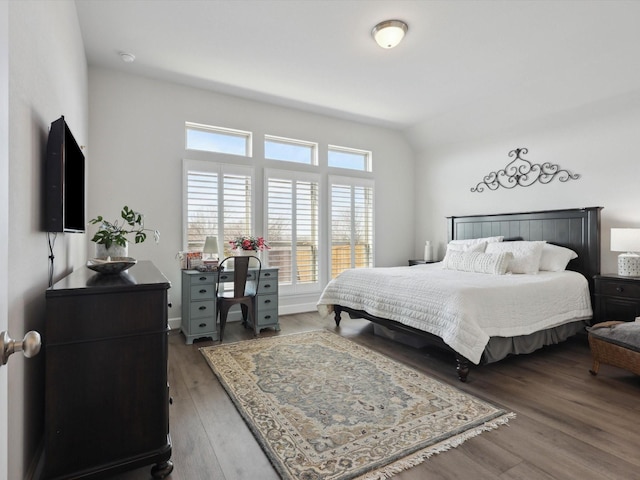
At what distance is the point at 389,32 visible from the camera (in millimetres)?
3125

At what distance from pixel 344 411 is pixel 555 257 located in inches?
127

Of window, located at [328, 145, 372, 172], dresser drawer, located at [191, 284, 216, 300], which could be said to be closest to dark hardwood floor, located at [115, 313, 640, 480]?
dresser drawer, located at [191, 284, 216, 300]

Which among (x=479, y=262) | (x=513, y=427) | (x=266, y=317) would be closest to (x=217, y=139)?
(x=266, y=317)

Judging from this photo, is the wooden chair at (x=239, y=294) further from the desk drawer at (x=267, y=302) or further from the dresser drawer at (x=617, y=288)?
the dresser drawer at (x=617, y=288)

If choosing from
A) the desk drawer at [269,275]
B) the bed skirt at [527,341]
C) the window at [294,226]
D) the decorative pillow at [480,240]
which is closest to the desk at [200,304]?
the desk drawer at [269,275]

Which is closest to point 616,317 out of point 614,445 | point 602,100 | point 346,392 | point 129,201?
point 614,445

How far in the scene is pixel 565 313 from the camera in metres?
3.43

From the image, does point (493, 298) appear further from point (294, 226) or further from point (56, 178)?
point (56, 178)

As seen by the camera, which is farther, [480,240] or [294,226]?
[294,226]

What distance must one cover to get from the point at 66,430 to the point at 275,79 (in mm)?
3852

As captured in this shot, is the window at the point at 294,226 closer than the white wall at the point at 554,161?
No

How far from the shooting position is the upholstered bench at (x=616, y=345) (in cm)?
259

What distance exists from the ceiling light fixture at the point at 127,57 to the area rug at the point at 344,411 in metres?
3.11

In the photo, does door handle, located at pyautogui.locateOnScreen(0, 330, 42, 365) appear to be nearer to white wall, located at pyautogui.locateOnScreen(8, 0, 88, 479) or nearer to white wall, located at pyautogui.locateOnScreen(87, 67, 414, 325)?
white wall, located at pyautogui.locateOnScreen(8, 0, 88, 479)
